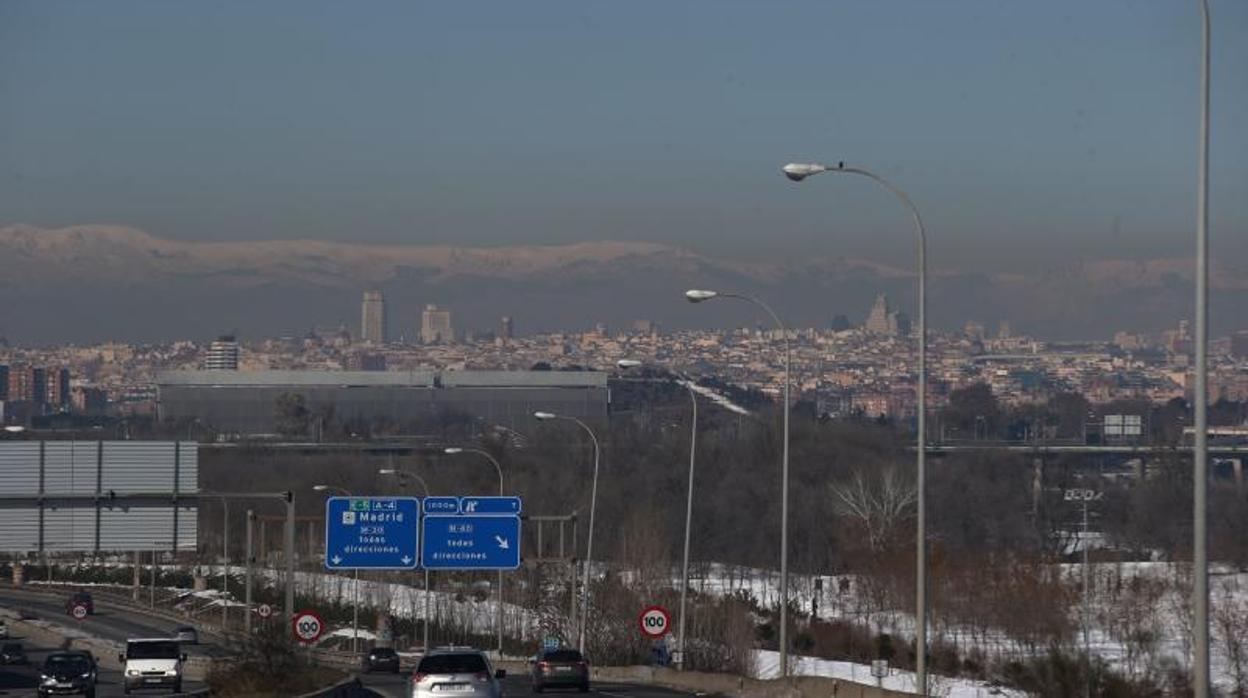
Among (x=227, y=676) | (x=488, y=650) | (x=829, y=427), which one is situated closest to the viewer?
(x=227, y=676)

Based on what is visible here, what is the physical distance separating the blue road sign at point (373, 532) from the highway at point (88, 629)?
7499mm

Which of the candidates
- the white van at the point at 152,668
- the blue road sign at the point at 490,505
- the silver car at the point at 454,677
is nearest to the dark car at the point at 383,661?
the blue road sign at the point at 490,505

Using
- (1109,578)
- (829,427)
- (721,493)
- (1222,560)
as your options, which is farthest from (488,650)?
(829,427)

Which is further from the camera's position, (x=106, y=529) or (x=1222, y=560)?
(x=1222, y=560)

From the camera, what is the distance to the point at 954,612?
9369 cm

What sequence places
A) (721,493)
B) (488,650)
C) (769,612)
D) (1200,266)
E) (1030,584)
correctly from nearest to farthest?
(1200,266)
(1030,584)
(488,650)
(769,612)
(721,493)

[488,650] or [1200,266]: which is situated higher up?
[1200,266]

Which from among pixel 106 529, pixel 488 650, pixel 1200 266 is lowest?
pixel 488 650

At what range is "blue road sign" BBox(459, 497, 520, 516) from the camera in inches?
2564

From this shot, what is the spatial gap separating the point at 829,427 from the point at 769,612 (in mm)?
79855

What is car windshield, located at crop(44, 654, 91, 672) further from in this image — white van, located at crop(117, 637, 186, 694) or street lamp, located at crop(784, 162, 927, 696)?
street lamp, located at crop(784, 162, 927, 696)

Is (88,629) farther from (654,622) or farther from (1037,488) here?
Answer: (1037,488)

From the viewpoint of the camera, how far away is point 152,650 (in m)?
61.3

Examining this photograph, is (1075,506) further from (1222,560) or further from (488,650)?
(488,650)
